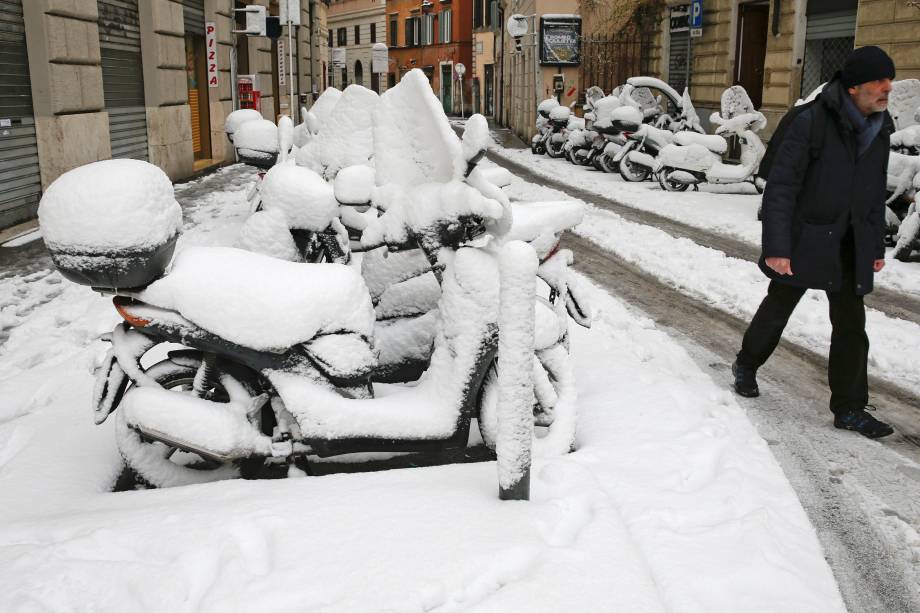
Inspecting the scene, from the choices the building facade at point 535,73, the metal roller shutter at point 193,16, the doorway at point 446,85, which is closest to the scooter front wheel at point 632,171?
the metal roller shutter at point 193,16

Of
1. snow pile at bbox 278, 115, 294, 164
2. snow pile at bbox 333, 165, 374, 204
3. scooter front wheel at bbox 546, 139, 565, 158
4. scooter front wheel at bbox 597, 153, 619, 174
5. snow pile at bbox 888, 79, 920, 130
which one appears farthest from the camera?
scooter front wheel at bbox 546, 139, 565, 158

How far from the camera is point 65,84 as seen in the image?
10.8 meters

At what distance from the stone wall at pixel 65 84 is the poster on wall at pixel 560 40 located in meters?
16.6

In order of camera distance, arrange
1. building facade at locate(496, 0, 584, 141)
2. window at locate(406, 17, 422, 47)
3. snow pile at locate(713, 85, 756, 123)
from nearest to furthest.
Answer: snow pile at locate(713, 85, 756, 123)
building facade at locate(496, 0, 584, 141)
window at locate(406, 17, 422, 47)

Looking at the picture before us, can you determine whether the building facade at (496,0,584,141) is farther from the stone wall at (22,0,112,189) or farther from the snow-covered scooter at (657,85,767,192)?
the stone wall at (22,0,112,189)

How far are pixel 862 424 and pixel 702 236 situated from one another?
594cm

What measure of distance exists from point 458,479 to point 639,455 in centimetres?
88

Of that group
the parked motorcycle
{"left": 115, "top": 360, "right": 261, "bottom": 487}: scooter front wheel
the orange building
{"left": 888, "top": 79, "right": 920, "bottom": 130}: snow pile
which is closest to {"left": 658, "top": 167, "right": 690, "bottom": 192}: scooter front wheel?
{"left": 888, "top": 79, "right": 920, "bottom": 130}: snow pile

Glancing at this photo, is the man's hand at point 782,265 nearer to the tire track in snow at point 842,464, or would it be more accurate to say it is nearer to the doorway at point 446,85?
the tire track in snow at point 842,464

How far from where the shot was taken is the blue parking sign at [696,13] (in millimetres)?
19875

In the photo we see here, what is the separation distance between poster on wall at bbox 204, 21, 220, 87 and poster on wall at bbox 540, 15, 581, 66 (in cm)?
1129

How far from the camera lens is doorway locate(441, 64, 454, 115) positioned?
56688mm

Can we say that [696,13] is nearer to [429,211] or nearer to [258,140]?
[258,140]

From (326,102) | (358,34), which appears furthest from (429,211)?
(358,34)
